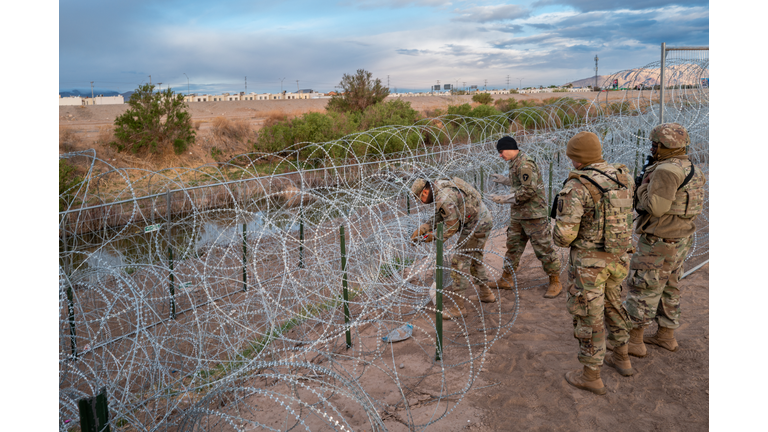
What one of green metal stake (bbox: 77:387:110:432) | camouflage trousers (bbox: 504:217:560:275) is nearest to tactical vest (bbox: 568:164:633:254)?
camouflage trousers (bbox: 504:217:560:275)

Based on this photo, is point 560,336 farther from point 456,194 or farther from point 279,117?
point 279,117

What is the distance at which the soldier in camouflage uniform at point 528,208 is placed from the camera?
5.49 m

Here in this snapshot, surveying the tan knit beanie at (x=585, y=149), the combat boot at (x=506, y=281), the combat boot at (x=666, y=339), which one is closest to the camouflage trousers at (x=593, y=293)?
the tan knit beanie at (x=585, y=149)

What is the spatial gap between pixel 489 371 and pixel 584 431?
1005mm

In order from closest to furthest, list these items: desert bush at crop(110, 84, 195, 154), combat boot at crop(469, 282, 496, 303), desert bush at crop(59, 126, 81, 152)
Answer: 1. combat boot at crop(469, 282, 496, 303)
2. desert bush at crop(110, 84, 195, 154)
3. desert bush at crop(59, 126, 81, 152)

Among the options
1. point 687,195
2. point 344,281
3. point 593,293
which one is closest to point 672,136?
point 687,195

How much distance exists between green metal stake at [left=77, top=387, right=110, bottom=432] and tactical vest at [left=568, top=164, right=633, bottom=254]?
3235 mm

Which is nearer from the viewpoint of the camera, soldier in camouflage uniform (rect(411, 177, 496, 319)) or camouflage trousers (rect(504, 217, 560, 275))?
soldier in camouflage uniform (rect(411, 177, 496, 319))

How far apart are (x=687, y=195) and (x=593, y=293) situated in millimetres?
1202

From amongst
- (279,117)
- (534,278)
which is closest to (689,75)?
(534,278)

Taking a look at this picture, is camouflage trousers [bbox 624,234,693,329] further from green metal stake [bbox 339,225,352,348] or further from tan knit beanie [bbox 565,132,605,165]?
green metal stake [bbox 339,225,352,348]

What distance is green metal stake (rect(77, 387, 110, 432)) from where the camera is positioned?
1.90 meters

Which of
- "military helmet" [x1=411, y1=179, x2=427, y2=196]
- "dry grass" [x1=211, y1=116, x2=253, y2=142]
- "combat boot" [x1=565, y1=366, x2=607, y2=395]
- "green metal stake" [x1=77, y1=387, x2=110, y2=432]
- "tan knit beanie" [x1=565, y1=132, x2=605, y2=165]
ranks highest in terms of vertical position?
"dry grass" [x1=211, y1=116, x2=253, y2=142]

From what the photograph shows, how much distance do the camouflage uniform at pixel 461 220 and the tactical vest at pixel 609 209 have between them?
146 centimetres
